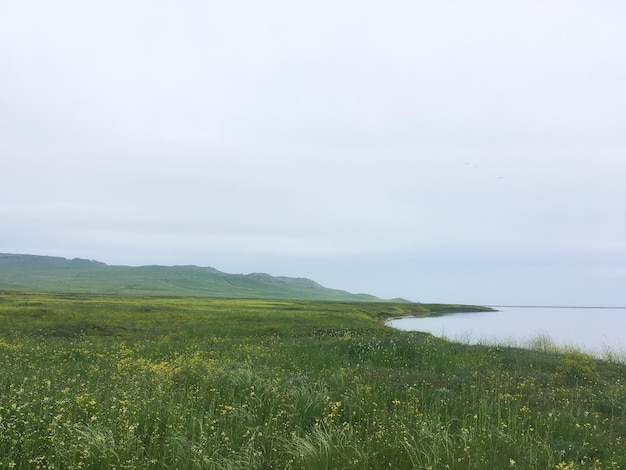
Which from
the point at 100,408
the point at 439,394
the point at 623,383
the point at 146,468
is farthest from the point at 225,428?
the point at 623,383

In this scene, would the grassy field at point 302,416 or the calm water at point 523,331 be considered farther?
the calm water at point 523,331

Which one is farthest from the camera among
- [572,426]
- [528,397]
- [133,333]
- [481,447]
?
[133,333]

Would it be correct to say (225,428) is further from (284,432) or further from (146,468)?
(146,468)

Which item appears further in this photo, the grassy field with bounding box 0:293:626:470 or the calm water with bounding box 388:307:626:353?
the calm water with bounding box 388:307:626:353

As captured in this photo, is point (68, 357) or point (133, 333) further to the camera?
point (133, 333)

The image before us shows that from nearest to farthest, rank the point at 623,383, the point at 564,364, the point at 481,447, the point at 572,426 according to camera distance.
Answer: the point at 481,447 < the point at 572,426 < the point at 623,383 < the point at 564,364

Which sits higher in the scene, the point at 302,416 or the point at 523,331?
the point at 302,416

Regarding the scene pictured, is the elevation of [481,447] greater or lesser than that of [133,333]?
greater

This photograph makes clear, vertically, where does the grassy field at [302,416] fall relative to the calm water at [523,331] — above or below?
above

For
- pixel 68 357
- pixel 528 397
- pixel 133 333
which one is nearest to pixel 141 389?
pixel 68 357

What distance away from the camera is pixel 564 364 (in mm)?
18000

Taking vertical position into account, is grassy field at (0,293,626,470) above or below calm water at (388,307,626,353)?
above

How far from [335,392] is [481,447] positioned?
3.76m

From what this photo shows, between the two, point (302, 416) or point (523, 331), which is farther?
point (523, 331)
